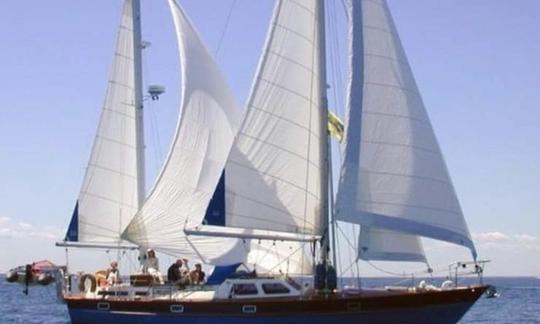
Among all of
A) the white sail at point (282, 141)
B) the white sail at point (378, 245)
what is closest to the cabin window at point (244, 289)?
the white sail at point (282, 141)

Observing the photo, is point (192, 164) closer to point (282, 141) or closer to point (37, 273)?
point (282, 141)

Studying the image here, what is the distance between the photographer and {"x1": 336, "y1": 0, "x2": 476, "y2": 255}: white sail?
1303 inches

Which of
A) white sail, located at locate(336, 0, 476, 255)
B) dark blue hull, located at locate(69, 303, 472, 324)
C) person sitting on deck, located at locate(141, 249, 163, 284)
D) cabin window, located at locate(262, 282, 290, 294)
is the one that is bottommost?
dark blue hull, located at locate(69, 303, 472, 324)

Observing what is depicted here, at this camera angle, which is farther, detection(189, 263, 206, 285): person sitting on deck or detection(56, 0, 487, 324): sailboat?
detection(189, 263, 206, 285): person sitting on deck

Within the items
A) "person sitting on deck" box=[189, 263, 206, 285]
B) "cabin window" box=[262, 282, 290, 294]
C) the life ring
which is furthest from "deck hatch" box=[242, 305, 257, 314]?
the life ring

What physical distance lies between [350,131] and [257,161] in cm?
355

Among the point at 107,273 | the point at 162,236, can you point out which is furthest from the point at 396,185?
the point at 107,273

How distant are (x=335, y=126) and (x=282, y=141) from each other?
447 cm

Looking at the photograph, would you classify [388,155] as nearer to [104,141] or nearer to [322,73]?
[322,73]

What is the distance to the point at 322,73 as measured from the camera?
3534 centimetres

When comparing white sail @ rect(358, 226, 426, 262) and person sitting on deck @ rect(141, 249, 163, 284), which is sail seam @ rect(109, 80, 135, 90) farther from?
white sail @ rect(358, 226, 426, 262)

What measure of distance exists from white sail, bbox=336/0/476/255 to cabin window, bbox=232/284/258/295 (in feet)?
12.9

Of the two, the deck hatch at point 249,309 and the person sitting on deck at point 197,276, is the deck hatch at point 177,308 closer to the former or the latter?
the deck hatch at point 249,309

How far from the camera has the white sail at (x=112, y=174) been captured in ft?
141
